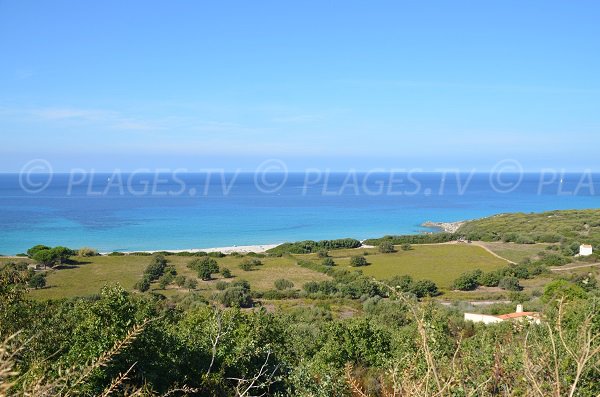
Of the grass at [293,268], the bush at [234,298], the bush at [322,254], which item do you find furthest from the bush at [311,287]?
the bush at [322,254]

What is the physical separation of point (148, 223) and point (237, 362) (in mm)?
69273

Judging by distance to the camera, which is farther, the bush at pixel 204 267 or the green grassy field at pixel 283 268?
the bush at pixel 204 267

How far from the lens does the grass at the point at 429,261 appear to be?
134 ft

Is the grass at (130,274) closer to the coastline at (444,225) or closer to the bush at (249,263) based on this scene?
the bush at (249,263)

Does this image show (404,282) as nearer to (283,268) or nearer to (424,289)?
(424,289)

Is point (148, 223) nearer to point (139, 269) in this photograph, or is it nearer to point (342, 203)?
point (139, 269)

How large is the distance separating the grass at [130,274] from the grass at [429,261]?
18.9 feet

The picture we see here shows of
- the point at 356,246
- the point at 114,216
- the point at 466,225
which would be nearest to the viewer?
the point at 356,246

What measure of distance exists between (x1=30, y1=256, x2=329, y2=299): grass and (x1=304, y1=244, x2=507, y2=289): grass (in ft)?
18.9

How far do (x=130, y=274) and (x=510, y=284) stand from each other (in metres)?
28.0

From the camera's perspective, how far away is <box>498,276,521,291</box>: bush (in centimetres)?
3456

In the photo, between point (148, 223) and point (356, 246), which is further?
point (148, 223)

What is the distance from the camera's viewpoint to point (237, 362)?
425 inches

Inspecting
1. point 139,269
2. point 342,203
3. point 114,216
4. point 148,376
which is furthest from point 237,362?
→ point 342,203
